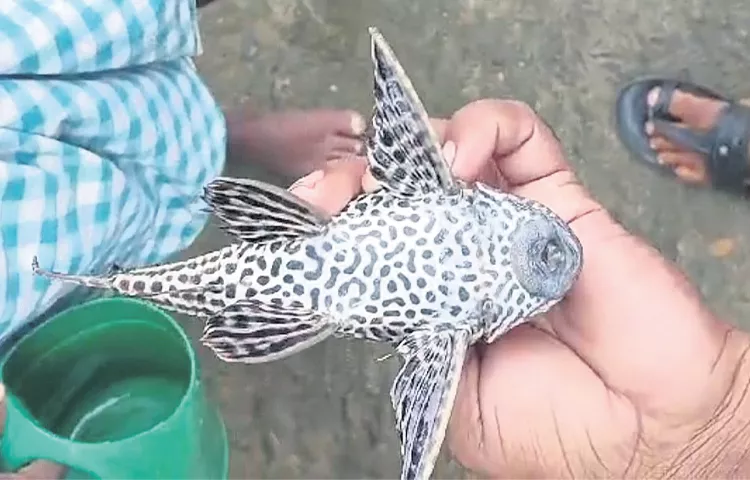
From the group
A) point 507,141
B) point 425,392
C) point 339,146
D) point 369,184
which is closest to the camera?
point 425,392

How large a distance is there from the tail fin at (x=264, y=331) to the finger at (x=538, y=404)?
0.18 metres

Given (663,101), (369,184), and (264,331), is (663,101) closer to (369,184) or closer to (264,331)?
(369,184)

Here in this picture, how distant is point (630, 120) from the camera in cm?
119

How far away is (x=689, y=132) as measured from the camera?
3.94 feet

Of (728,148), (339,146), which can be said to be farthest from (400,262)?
(728,148)

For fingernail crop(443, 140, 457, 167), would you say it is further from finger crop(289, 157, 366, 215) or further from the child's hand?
the child's hand

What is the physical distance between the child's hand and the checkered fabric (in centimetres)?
9

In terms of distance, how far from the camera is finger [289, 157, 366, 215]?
0.71 meters

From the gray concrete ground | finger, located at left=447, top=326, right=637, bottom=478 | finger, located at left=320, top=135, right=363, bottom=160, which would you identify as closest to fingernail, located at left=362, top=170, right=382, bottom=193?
finger, located at left=447, top=326, right=637, bottom=478

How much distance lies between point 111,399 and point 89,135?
0.27 m

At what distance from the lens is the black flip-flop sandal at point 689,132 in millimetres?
1165

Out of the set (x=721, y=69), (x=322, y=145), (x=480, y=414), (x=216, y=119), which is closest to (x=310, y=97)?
(x=322, y=145)

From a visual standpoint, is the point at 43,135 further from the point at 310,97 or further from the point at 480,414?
the point at 310,97

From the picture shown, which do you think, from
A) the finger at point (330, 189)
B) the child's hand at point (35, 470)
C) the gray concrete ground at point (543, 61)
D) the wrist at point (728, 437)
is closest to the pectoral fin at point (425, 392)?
the finger at point (330, 189)
